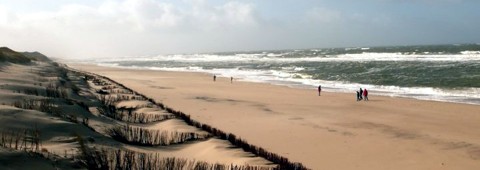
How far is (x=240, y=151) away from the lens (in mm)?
8078

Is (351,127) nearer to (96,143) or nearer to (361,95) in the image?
(361,95)

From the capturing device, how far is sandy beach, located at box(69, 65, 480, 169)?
11.0m

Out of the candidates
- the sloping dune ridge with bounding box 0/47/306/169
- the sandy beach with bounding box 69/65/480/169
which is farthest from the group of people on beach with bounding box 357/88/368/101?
the sloping dune ridge with bounding box 0/47/306/169

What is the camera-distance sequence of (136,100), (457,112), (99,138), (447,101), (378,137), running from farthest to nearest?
(447,101), (457,112), (136,100), (378,137), (99,138)

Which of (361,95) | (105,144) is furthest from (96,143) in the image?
(361,95)

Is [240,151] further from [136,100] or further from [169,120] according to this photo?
[136,100]

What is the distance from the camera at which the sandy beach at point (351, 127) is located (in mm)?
10992

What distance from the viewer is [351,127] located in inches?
619

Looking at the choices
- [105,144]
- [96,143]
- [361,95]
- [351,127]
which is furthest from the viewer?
[361,95]

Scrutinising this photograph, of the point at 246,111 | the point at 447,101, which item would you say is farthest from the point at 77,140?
the point at 447,101

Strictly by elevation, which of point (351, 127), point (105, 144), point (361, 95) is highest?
point (105, 144)

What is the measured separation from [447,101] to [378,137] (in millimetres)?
11501

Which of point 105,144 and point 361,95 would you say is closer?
point 105,144

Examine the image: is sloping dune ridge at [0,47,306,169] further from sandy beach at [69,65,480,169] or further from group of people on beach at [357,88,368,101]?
group of people on beach at [357,88,368,101]
